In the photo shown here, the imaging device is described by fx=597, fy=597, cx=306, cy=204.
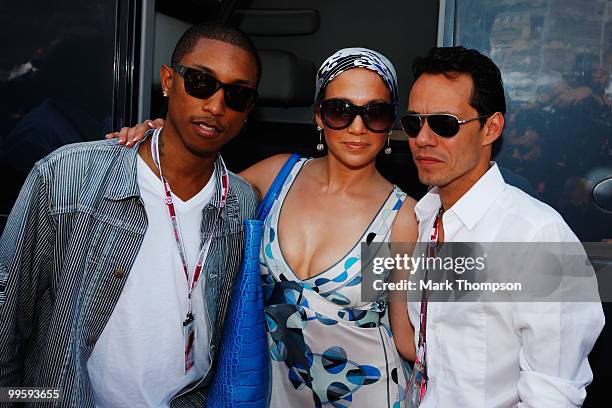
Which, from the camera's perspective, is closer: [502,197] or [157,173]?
[502,197]

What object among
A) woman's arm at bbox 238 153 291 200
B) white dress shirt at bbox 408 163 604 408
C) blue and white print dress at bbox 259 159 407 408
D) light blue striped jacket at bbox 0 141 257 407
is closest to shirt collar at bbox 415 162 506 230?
white dress shirt at bbox 408 163 604 408

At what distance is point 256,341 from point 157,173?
2.01ft

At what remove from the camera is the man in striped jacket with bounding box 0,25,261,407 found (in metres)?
1.67

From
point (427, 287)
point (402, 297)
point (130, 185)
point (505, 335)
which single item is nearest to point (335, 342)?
point (402, 297)

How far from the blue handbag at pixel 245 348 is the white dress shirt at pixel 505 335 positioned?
1.64 ft

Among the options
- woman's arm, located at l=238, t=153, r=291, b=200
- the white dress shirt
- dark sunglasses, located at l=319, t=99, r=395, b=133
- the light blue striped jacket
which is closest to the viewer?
the white dress shirt

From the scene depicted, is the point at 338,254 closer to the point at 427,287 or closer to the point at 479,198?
the point at 427,287

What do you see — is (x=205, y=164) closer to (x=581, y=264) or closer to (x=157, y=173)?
(x=157, y=173)

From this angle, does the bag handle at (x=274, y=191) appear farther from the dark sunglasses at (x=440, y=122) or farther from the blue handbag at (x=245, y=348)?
the dark sunglasses at (x=440, y=122)

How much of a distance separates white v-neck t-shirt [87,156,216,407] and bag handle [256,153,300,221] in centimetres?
36

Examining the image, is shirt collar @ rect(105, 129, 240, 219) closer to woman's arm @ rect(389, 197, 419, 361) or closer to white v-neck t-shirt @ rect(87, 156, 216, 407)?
white v-neck t-shirt @ rect(87, 156, 216, 407)

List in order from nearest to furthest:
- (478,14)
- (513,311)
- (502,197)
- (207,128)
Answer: (513,311), (502,197), (207,128), (478,14)

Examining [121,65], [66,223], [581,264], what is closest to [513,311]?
[581,264]

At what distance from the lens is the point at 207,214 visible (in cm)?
189
